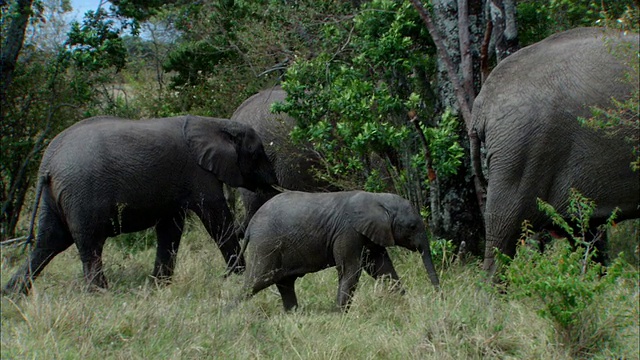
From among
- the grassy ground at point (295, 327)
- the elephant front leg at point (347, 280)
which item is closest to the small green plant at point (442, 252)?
the grassy ground at point (295, 327)

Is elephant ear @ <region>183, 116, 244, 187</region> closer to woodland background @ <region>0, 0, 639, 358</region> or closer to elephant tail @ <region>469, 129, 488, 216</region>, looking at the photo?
woodland background @ <region>0, 0, 639, 358</region>

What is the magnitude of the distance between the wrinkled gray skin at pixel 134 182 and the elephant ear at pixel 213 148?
0.4 inches

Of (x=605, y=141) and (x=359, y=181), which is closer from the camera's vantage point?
(x=605, y=141)

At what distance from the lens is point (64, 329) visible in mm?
6020

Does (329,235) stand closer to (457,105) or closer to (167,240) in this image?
(457,105)

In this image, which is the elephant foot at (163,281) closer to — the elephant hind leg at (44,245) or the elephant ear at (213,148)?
the elephant hind leg at (44,245)

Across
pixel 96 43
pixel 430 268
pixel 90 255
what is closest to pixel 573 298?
pixel 430 268

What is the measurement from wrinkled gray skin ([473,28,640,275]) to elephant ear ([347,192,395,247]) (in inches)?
32.8

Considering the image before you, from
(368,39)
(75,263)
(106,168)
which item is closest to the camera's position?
(106,168)

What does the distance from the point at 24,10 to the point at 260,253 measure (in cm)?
542

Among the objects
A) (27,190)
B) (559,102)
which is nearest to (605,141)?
(559,102)

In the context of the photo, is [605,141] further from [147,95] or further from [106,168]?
[147,95]

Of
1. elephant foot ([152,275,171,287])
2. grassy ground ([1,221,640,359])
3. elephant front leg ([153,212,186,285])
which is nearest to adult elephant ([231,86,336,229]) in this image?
elephant front leg ([153,212,186,285])

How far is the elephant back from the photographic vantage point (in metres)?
10.3
